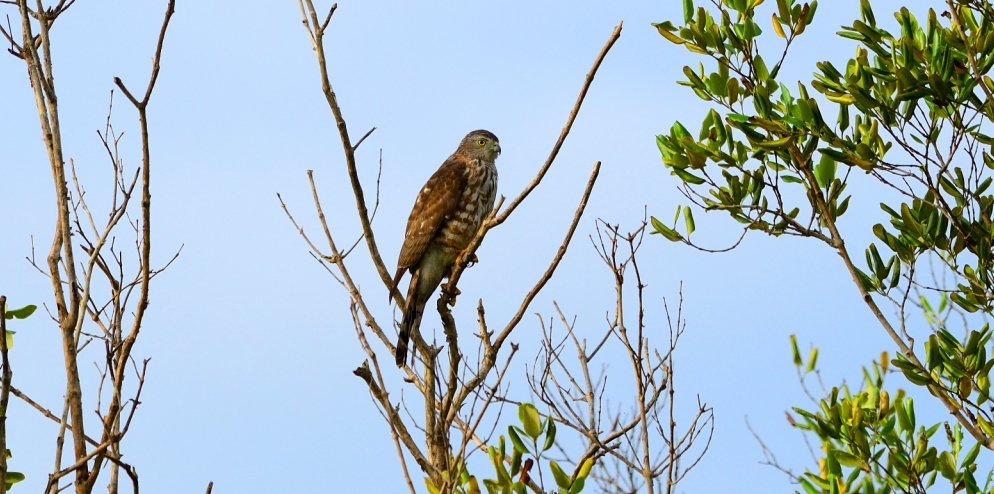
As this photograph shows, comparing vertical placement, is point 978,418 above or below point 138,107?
below

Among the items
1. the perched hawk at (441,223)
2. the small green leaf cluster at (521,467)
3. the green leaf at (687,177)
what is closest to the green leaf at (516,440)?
the small green leaf cluster at (521,467)

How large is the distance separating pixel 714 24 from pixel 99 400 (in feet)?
9.20

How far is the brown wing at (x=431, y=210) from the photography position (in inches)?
268

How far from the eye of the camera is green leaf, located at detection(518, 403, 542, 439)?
118 inches

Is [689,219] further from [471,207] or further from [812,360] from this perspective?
[471,207]

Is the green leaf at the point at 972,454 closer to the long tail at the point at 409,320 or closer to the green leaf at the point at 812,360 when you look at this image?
the green leaf at the point at 812,360

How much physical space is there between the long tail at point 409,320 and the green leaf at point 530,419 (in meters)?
1.98

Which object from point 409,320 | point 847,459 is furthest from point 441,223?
point 847,459

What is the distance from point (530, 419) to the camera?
301 cm

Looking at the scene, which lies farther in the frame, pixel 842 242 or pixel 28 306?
pixel 842 242

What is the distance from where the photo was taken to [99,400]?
3637 millimetres

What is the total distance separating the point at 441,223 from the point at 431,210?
0.50 ft

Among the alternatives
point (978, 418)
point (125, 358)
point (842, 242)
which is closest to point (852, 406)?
point (978, 418)

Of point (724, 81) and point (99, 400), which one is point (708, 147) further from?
point (99, 400)
